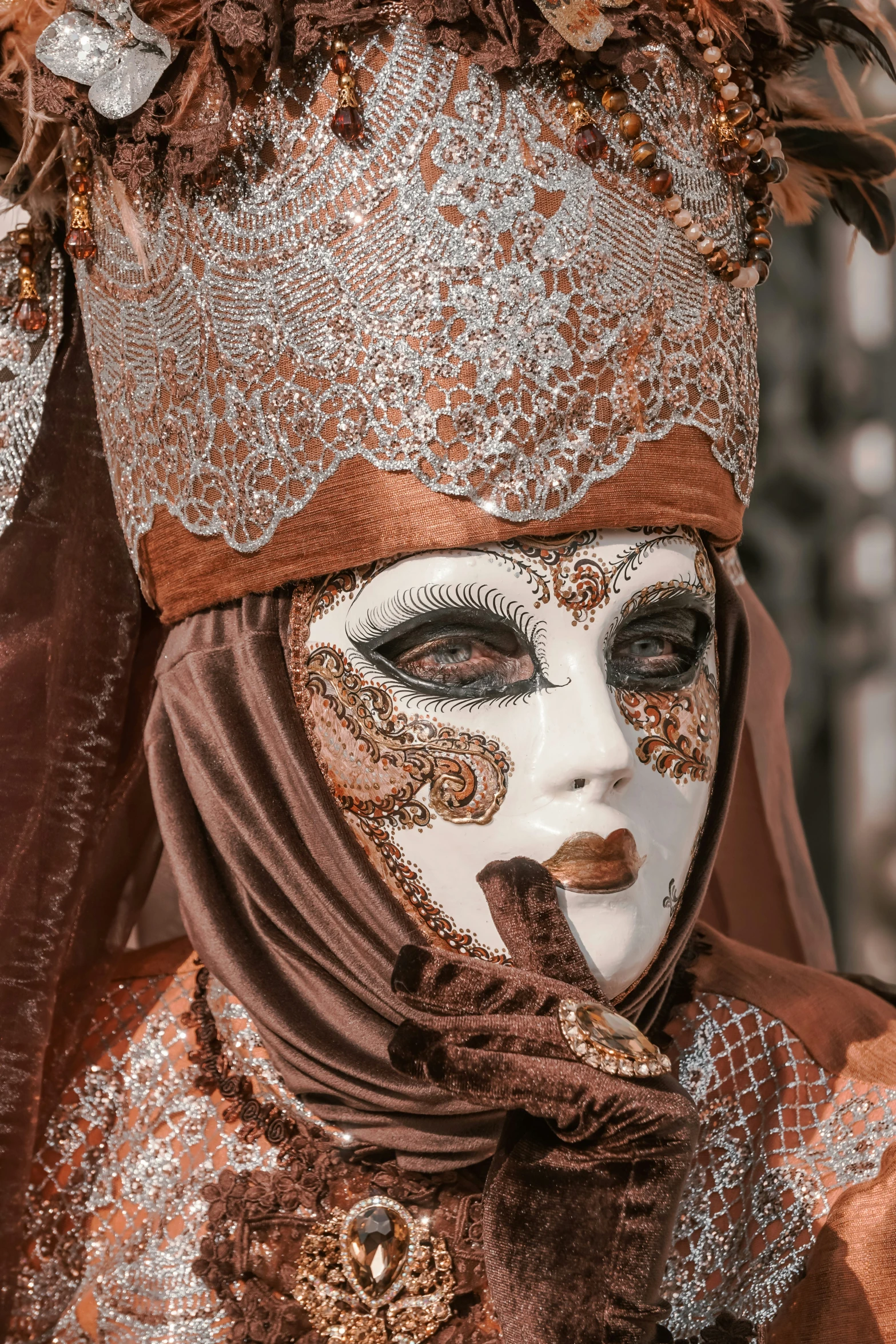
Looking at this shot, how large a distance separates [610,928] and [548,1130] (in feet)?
0.66

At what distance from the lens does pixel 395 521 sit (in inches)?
59.0

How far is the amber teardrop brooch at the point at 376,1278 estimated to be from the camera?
5.18 ft

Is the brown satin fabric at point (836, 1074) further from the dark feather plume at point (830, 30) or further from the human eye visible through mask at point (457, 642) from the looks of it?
the dark feather plume at point (830, 30)

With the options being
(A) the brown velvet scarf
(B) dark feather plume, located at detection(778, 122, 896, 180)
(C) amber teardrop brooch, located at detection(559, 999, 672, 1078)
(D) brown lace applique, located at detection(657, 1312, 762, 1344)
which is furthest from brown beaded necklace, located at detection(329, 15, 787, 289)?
(D) brown lace applique, located at detection(657, 1312, 762, 1344)

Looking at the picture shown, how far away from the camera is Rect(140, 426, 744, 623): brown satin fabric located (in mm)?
1491

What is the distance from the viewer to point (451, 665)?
60.2 inches

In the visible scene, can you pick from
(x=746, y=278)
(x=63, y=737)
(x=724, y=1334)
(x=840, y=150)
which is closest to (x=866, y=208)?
(x=840, y=150)

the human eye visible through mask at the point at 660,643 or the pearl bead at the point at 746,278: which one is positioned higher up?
the pearl bead at the point at 746,278

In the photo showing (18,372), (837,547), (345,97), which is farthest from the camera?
(837,547)

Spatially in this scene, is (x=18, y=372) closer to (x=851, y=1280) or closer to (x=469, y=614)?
(x=469, y=614)

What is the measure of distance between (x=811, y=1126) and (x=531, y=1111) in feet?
1.64

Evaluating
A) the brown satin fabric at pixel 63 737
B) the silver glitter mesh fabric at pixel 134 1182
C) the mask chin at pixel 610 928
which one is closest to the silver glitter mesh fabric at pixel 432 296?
the brown satin fabric at pixel 63 737

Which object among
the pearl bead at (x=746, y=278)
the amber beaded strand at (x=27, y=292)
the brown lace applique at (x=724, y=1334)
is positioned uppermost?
the pearl bead at (x=746, y=278)

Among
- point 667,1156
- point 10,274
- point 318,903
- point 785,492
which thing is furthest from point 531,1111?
point 785,492
